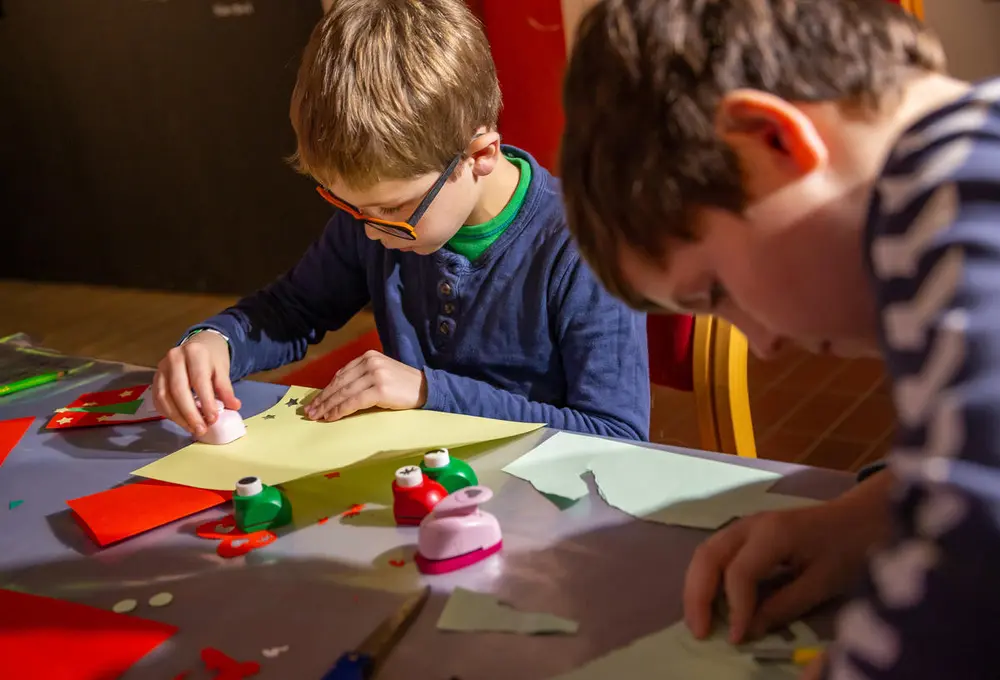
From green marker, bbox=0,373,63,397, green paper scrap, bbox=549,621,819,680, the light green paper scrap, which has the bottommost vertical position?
green paper scrap, bbox=549,621,819,680

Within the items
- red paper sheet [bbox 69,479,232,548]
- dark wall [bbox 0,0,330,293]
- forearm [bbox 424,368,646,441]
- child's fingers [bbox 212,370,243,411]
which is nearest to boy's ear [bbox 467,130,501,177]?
forearm [bbox 424,368,646,441]

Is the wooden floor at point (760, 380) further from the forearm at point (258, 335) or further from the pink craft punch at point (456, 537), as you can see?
the pink craft punch at point (456, 537)

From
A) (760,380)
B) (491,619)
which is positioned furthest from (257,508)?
(760,380)

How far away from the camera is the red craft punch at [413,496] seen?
2.48 feet

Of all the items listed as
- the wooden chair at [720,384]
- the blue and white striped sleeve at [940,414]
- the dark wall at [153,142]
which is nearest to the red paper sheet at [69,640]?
the blue and white striped sleeve at [940,414]

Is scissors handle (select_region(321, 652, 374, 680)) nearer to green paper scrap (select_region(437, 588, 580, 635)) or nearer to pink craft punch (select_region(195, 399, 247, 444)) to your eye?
green paper scrap (select_region(437, 588, 580, 635))

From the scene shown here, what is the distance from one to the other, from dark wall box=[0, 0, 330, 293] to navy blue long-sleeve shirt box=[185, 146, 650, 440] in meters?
1.89

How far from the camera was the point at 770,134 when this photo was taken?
19.3 inches

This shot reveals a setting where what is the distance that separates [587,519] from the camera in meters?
0.74

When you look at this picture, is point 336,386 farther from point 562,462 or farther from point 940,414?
point 940,414

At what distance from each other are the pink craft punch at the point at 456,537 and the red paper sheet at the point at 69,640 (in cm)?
18

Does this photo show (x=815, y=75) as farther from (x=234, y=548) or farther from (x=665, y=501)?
(x=234, y=548)

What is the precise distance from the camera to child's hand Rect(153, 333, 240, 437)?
985mm

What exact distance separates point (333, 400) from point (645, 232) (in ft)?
1.72
